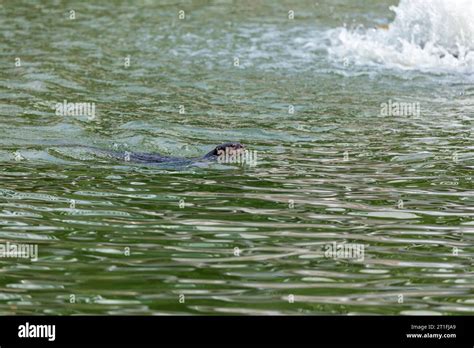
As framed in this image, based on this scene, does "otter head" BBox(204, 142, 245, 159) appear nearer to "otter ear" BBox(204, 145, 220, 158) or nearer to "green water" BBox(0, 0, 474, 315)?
"otter ear" BBox(204, 145, 220, 158)

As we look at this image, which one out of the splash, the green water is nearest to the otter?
the green water

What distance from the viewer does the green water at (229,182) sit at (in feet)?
25.5

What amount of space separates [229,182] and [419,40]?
1236 centimetres

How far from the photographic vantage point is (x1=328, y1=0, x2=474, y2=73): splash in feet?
69.1

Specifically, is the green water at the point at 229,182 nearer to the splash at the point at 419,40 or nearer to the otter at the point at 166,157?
the otter at the point at 166,157

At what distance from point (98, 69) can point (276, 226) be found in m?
10.9

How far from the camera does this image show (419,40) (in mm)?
22656

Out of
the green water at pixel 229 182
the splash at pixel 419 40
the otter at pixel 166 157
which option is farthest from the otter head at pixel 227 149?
the splash at pixel 419 40

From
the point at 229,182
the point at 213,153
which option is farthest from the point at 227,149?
the point at 229,182

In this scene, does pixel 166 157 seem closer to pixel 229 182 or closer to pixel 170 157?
pixel 170 157

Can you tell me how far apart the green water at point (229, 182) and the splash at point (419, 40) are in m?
0.76

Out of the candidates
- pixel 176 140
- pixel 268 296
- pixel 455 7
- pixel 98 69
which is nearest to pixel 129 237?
pixel 268 296
